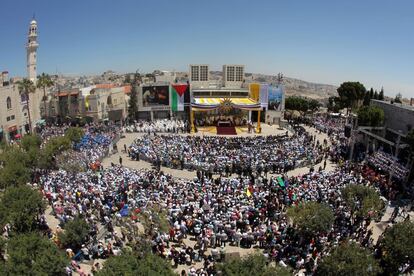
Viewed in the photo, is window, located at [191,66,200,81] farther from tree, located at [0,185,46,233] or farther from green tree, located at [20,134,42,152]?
tree, located at [0,185,46,233]

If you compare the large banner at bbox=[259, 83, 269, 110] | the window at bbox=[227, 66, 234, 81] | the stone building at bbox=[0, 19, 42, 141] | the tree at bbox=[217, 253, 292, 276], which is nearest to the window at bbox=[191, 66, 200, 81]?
the window at bbox=[227, 66, 234, 81]

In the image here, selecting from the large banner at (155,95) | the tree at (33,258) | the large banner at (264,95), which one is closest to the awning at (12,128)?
the large banner at (155,95)

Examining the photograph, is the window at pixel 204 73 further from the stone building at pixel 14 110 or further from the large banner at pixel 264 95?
the stone building at pixel 14 110

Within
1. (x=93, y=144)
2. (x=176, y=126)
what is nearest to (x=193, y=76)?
(x=176, y=126)

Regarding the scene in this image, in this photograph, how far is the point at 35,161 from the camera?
32.3 meters

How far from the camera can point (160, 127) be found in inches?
2124

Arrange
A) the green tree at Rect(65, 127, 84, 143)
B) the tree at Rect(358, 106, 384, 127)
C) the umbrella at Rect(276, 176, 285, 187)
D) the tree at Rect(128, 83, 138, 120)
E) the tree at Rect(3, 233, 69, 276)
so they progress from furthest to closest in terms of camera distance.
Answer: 1. the tree at Rect(128, 83, 138, 120)
2. the green tree at Rect(65, 127, 84, 143)
3. the tree at Rect(358, 106, 384, 127)
4. the umbrella at Rect(276, 176, 285, 187)
5. the tree at Rect(3, 233, 69, 276)

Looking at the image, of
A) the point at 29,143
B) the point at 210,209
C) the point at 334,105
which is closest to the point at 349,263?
the point at 210,209

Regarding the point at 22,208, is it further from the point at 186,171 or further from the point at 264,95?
the point at 264,95

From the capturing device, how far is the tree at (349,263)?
1385 cm

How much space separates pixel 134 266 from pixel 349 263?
29.2 ft

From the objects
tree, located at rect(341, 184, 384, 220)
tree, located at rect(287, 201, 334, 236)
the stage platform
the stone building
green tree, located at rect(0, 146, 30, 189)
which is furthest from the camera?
the stage platform

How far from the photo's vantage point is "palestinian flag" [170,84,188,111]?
5822cm

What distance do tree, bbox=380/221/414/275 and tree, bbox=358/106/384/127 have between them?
25.1 meters
